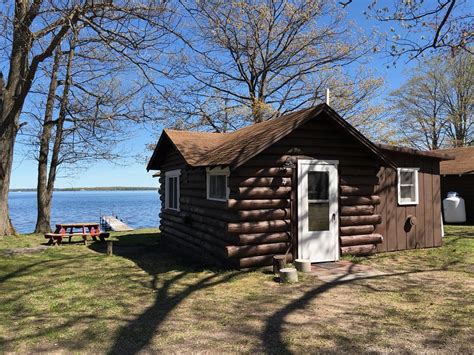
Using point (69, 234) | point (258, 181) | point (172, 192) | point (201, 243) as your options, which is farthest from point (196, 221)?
point (69, 234)

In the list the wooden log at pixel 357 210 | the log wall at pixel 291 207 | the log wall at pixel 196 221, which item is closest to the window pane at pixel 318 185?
the log wall at pixel 291 207

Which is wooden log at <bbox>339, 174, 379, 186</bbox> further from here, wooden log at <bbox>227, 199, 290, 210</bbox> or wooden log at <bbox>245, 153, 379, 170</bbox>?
wooden log at <bbox>227, 199, 290, 210</bbox>

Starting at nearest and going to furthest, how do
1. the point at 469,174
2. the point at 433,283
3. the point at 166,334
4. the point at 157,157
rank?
the point at 166,334 → the point at 433,283 → the point at 157,157 → the point at 469,174

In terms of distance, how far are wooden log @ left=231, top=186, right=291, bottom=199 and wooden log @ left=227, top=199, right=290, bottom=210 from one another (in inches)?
3.7

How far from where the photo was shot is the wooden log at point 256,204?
8.85 meters

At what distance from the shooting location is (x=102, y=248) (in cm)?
1355

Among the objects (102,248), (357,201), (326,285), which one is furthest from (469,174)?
(102,248)

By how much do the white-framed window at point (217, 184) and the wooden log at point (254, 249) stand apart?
49.4 inches

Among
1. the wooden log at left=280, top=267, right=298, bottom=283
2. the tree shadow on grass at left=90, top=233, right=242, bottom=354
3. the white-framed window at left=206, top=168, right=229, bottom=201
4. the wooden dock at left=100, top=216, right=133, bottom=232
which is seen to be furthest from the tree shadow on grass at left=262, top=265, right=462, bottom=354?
the wooden dock at left=100, top=216, right=133, bottom=232

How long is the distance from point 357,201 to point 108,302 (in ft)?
21.4

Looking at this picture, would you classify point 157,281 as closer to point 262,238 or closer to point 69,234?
point 262,238

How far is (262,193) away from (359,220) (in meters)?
2.95

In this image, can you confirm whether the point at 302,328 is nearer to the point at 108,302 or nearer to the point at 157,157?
the point at 108,302

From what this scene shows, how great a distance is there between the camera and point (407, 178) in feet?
40.2
